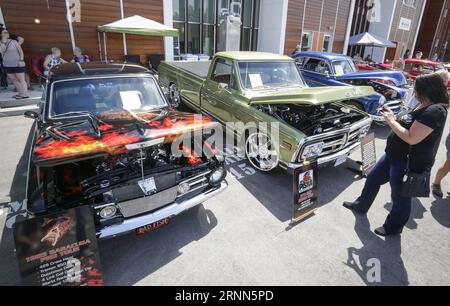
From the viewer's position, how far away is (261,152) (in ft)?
14.4

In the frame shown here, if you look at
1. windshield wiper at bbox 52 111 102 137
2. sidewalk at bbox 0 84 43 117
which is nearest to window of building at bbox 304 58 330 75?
windshield wiper at bbox 52 111 102 137

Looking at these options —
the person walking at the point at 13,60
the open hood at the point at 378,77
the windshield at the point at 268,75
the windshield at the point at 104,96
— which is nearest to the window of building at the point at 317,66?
the open hood at the point at 378,77

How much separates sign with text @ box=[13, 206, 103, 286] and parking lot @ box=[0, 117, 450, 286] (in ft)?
1.30

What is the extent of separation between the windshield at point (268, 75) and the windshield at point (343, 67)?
3335 mm

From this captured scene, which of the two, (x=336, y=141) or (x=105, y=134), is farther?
(x=336, y=141)

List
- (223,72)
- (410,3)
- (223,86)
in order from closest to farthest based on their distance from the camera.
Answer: (223,86), (223,72), (410,3)

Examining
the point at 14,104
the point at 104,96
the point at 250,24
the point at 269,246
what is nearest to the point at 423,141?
the point at 269,246

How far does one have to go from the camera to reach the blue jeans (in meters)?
2.99

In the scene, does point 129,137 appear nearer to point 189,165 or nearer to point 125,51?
point 189,165

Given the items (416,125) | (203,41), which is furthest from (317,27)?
(416,125)

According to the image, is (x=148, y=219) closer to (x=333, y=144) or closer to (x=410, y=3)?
(x=333, y=144)

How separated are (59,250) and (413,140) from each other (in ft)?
11.1
